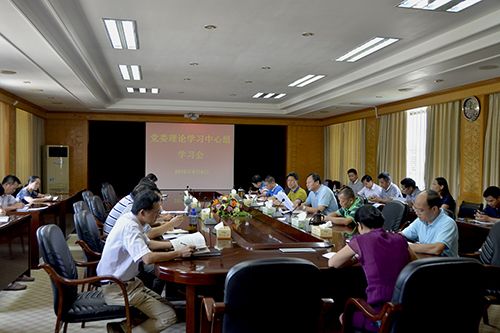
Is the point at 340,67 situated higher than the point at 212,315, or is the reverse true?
the point at 340,67

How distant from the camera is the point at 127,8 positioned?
4000 millimetres

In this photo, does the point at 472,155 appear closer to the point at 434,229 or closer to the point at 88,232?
the point at 434,229

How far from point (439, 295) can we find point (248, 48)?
4.00 meters

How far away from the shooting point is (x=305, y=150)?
40.8 ft

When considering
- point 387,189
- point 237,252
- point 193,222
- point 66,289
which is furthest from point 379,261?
point 387,189

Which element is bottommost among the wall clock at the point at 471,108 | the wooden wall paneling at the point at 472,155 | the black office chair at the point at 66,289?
the black office chair at the point at 66,289

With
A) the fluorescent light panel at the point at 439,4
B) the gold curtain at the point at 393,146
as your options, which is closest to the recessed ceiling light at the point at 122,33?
the fluorescent light panel at the point at 439,4

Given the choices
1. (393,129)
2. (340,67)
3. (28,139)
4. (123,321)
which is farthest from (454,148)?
(28,139)

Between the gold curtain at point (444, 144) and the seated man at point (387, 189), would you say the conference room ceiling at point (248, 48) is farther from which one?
the seated man at point (387, 189)

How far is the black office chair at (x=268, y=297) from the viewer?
6.14ft

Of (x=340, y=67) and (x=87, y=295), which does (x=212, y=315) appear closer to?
(x=87, y=295)

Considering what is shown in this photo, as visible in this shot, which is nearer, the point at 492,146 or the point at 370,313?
the point at 370,313

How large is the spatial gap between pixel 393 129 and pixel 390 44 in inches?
161

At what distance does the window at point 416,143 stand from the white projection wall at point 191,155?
5063mm
